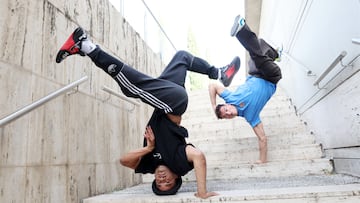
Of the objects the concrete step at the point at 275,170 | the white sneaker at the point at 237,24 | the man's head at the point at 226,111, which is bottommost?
the concrete step at the point at 275,170

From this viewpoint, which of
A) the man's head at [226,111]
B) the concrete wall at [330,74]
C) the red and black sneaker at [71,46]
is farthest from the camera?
the man's head at [226,111]

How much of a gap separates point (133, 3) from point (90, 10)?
58.6 inches

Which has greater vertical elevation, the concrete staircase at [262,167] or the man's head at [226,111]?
the man's head at [226,111]

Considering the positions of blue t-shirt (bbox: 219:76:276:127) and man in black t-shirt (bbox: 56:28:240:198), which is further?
blue t-shirt (bbox: 219:76:276:127)

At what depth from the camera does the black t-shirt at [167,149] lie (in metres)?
1.70

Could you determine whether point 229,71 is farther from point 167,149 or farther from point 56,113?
point 56,113

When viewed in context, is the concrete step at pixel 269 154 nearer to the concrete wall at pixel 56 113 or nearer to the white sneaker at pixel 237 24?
the concrete wall at pixel 56 113

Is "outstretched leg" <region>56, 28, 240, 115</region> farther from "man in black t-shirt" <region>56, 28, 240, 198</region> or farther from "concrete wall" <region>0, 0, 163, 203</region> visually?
"concrete wall" <region>0, 0, 163, 203</region>

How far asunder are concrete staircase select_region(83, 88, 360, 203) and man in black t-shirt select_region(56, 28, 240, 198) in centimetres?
14

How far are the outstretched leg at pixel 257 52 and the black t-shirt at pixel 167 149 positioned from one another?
917 mm

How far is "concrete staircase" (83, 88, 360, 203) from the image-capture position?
1419 mm

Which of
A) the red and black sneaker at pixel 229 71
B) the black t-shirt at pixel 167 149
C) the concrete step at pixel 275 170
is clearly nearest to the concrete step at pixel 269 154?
the concrete step at pixel 275 170

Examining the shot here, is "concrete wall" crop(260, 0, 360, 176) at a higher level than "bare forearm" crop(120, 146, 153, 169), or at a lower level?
higher

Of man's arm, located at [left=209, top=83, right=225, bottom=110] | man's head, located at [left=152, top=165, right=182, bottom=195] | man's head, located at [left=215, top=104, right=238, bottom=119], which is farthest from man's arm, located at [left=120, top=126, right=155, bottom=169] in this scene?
man's arm, located at [left=209, top=83, right=225, bottom=110]
